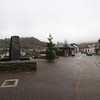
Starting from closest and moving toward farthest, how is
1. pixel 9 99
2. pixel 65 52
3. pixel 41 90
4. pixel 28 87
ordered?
pixel 9 99 < pixel 41 90 < pixel 28 87 < pixel 65 52

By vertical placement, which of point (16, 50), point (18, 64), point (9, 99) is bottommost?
point (9, 99)

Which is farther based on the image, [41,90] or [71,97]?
[41,90]

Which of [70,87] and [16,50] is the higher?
[16,50]

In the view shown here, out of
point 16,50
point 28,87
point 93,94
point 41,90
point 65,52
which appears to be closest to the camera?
point 93,94

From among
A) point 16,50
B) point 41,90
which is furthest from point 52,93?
point 16,50

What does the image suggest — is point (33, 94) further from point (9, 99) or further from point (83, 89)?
point (83, 89)

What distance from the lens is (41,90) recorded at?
873 centimetres

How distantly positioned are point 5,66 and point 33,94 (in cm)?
732

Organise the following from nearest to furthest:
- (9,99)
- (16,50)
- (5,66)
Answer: (9,99), (5,66), (16,50)

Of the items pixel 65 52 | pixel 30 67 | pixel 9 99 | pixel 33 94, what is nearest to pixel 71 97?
pixel 33 94

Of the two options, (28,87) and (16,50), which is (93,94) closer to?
(28,87)

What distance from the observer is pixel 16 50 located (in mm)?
17953

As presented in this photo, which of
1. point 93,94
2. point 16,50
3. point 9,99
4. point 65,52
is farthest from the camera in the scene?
point 65,52

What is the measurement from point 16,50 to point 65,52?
164 ft
